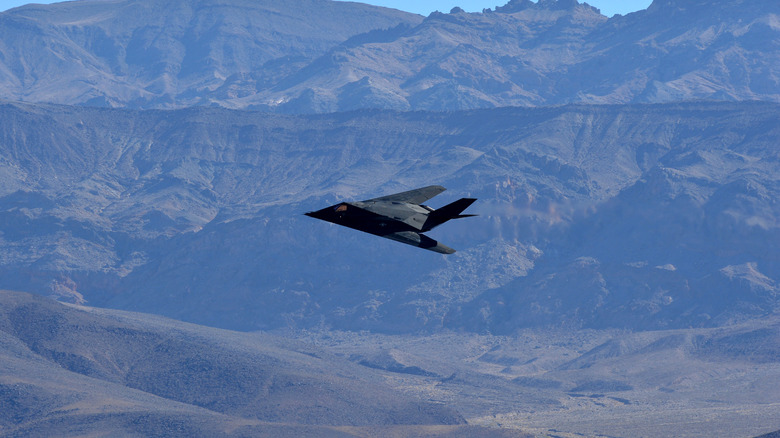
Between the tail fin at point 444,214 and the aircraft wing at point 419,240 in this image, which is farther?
the tail fin at point 444,214

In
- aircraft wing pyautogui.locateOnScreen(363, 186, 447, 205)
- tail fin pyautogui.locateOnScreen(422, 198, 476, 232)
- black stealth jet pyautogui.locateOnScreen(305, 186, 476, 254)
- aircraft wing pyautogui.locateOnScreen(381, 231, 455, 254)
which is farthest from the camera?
aircraft wing pyautogui.locateOnScreen(363, 186, 447, 205)

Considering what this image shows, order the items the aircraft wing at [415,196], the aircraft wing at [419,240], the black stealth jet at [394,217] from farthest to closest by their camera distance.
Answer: the aircraft wing at [415,196] → the black stealth jet at [394,217] → the aircraft wing at [419,240]

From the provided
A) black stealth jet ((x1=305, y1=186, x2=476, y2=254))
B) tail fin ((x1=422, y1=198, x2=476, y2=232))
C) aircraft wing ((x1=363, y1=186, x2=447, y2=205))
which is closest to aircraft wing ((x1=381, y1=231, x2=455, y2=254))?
black stealth jet ((x1=305, y1=186, x2=476, y2=254))

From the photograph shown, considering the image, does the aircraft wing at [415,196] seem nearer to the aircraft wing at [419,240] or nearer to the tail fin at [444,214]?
the tail fin at [444,214]

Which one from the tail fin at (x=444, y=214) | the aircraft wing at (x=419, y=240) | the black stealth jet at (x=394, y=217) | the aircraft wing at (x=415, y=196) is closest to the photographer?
the aircraft wing at (x=419, y=240)

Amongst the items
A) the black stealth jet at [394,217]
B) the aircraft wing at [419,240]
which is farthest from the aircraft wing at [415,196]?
the aircraft wing at [419,240]

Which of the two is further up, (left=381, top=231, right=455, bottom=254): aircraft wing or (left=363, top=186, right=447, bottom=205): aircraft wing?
(left=363, top=186, right=447, bottom=205): aircraft wing

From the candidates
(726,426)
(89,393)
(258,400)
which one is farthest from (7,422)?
(726,426)

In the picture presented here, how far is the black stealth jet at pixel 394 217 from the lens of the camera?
168 ft

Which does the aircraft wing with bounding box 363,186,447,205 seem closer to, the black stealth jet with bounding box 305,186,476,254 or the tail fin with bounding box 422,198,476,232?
the black stealth jet with bounding box 305,186,476,254

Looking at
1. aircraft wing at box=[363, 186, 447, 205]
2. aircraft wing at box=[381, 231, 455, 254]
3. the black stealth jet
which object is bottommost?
aircraft wing at box=[381, 231, 455, 254]

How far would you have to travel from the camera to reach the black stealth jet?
168ft

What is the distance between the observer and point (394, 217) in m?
51.3

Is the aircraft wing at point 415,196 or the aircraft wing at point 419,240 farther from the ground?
the aircraft wing at point 415,196
